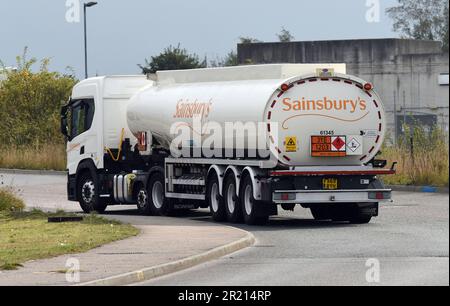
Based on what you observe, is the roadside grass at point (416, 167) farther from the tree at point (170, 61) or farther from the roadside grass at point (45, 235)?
the tree at point (170, 61)

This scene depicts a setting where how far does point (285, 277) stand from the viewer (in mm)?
15461

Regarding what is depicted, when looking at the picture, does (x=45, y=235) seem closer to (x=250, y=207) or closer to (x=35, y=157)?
(x=250, y=207)

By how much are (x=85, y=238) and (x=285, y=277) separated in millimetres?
6087

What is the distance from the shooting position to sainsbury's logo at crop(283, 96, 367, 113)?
78.2 feet

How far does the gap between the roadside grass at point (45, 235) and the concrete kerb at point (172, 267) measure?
1.93 meters

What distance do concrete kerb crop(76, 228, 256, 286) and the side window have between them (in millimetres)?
11072

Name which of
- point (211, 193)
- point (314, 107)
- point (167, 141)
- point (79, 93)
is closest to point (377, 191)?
point (314, 107)

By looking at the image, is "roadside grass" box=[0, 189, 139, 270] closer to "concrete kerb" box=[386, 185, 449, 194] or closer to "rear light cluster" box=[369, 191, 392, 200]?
"rear light cluster" box=[369, 191, 392, 200]

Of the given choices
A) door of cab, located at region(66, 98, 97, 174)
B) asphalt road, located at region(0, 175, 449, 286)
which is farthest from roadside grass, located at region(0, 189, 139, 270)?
door of cab, located at region(66, 98, 97, 174)

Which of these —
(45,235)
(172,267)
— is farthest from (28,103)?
(172,267)

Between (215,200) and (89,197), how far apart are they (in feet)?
18.9

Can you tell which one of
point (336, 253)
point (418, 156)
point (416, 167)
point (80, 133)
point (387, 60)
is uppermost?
point (387, 60)

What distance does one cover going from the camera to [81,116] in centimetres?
3105
